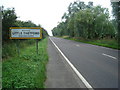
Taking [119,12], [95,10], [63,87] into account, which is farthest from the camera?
[95,10]

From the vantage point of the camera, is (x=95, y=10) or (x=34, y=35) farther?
(x=95, y=10)

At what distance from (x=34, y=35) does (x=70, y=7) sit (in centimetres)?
5548

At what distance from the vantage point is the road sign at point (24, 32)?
10.3m

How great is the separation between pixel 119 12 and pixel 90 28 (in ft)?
64.9

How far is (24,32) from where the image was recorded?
1052 centimetres

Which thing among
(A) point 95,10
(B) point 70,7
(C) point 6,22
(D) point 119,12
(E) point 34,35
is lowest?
(E) point 34,35

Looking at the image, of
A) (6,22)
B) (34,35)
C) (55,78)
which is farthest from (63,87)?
(6,22)

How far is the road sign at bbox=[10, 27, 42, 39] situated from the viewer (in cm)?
1030

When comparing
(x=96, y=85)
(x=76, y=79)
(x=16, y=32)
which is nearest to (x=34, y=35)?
(x=16, y=32)

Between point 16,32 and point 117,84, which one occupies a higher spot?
point 16,32

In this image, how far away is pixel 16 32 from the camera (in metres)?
10.4

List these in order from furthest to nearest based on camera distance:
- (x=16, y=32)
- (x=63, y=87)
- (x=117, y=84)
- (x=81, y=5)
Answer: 1. (x=81, y=5)
2. (x=16, y=32)
3. (x=117, y=84)
4. (x=63, y=87)

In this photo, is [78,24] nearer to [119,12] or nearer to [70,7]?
[119,12]

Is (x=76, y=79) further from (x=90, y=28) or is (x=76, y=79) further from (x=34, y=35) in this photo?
(x=90, y=28)
